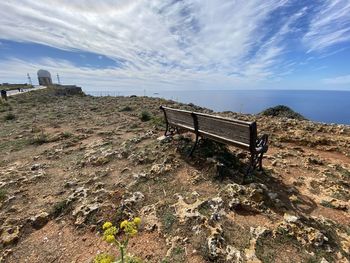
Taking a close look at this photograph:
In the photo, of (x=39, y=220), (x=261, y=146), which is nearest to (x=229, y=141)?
(x=261, y=146)

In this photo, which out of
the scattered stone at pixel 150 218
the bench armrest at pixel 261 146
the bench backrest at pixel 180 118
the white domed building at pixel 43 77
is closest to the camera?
the scattered stone at pixel 150 218

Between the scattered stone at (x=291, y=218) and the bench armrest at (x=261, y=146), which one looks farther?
the bench armrest at (x=261, y=146)

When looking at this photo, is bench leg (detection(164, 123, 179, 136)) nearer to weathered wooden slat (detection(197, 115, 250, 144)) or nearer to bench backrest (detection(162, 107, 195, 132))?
bench backrest (detection(162, 107, 195, 132))

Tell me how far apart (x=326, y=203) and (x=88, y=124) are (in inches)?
386

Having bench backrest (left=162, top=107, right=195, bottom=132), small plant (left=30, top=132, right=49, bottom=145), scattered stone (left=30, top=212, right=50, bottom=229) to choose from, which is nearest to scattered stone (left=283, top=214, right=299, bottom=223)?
bench backrest (left=162, top=107, right=195, bottom=132)

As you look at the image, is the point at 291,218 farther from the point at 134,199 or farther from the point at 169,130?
the point at 169,130

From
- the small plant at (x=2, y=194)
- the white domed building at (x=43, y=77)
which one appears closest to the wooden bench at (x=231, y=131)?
the small plant at (x=2, y=194)

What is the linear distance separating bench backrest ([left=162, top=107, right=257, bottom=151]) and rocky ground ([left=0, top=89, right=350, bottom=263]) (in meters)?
0.58

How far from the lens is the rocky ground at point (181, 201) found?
2.78 m

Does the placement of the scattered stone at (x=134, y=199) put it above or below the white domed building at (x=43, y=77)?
below

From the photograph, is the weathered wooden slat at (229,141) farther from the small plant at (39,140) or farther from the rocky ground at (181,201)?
the small plant at (39,140)

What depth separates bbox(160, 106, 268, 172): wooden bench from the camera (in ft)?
13.5

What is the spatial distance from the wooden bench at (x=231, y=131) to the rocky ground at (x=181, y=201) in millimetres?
526

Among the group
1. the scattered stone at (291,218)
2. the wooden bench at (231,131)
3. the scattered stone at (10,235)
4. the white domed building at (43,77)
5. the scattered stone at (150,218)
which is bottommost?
the scattered stone at (10,235)
